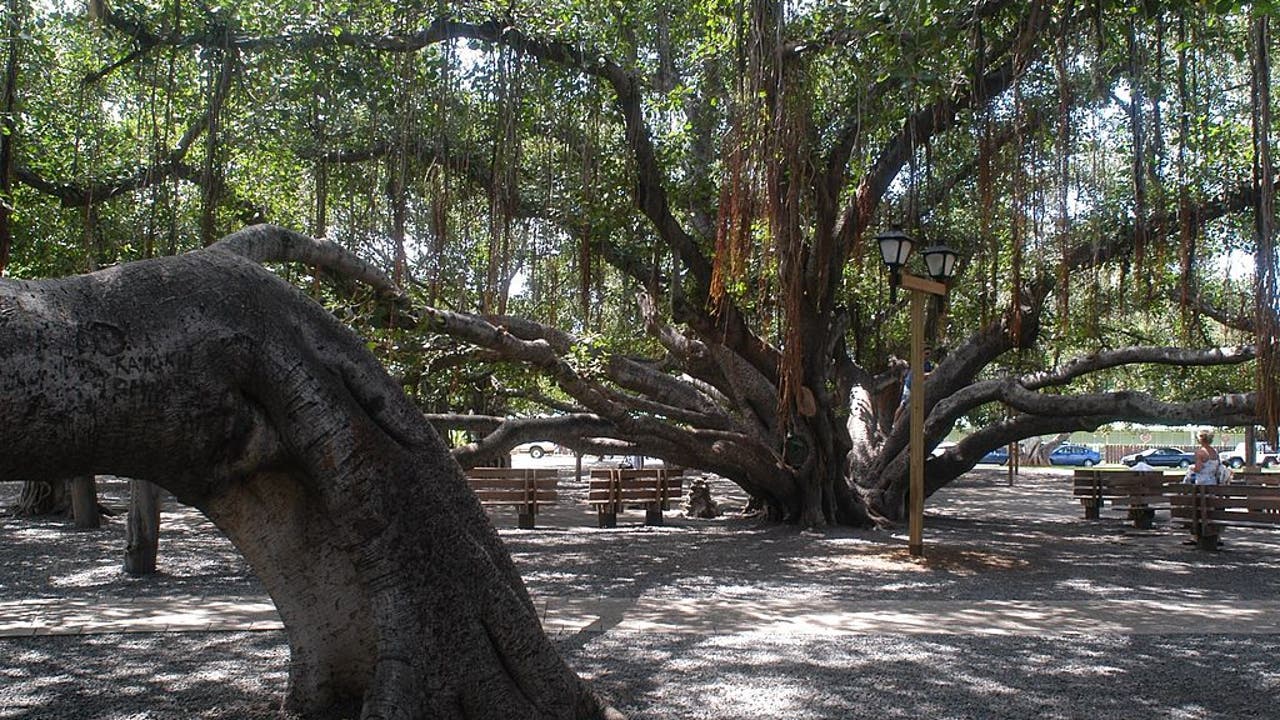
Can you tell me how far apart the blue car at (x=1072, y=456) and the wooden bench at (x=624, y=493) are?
1549 inches

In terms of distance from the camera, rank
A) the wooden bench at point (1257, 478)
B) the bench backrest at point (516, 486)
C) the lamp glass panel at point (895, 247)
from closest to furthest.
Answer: the lamp glass panel at point (895, 247) → the wooden bench at point (1257, 478) → the bench backrest at point (516, 486)

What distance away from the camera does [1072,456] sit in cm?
4828

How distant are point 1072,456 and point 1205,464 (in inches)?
1485

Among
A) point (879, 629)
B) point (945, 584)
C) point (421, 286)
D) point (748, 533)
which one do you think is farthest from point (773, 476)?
point (879, 629)

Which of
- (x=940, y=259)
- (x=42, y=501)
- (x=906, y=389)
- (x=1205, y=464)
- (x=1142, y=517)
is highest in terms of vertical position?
(x=940, y=259)

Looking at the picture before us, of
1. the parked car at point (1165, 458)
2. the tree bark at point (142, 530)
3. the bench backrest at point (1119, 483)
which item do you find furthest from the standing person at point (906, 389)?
the parked car at point (1165, 458)

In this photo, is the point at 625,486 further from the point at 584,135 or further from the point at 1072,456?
the point at 1072,456

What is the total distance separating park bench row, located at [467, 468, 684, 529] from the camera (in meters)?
13.3

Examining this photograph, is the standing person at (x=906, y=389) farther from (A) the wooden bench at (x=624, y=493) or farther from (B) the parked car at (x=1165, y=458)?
(B) the parked car at (x=1165, y=458)

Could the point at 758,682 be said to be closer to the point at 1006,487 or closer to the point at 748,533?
the point at 748,533

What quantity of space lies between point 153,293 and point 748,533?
10.0 meters

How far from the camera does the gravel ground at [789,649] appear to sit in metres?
4.75

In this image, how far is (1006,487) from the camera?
28000 mm

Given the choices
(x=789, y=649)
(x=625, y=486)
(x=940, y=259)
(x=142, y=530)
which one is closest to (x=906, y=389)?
(x=625, y=486)
